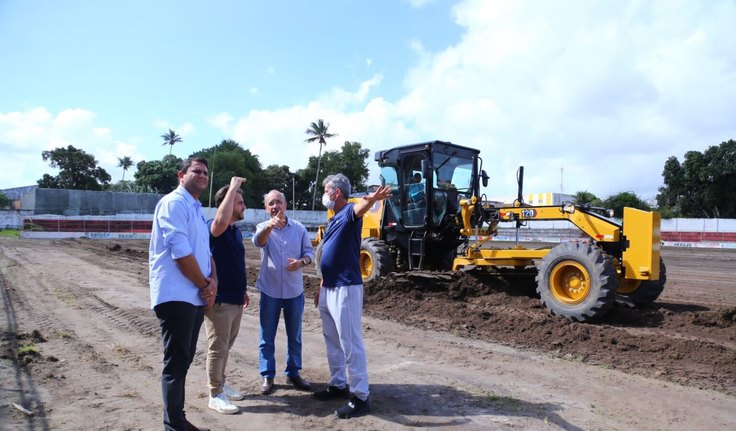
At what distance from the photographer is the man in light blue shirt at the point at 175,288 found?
10.1ft

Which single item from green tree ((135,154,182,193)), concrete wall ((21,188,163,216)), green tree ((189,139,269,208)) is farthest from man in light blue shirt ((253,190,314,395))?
green tree ((135,154,182,193))

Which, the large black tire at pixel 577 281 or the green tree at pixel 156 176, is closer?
the large black tire at pixel 577 281

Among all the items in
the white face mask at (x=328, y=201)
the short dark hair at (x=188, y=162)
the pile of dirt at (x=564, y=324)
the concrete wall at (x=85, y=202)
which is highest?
the concrete wall at (x=85, y=202)

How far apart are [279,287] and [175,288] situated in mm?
1266

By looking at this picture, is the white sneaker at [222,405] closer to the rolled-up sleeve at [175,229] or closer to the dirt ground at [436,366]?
the dirt ground at [436,366]

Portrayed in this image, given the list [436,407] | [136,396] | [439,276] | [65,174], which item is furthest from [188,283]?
[65,174]

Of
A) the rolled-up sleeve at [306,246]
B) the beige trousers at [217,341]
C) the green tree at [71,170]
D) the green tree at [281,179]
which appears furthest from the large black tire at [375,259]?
the green tree at [71,170]

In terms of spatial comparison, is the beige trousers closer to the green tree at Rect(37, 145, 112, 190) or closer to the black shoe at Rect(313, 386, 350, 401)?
the black shoe at Rect(313, 386, 350, 401)

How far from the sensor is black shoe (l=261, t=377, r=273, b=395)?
4.17 metres

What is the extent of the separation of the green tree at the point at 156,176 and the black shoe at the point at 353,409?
61949 millimetres

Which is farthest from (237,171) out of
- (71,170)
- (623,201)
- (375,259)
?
(375,259)

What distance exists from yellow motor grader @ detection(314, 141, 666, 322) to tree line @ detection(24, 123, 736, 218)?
1562 inches

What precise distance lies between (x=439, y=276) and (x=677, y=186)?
47097 mm

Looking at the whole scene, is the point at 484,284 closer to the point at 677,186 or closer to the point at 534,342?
the point at 534,342
